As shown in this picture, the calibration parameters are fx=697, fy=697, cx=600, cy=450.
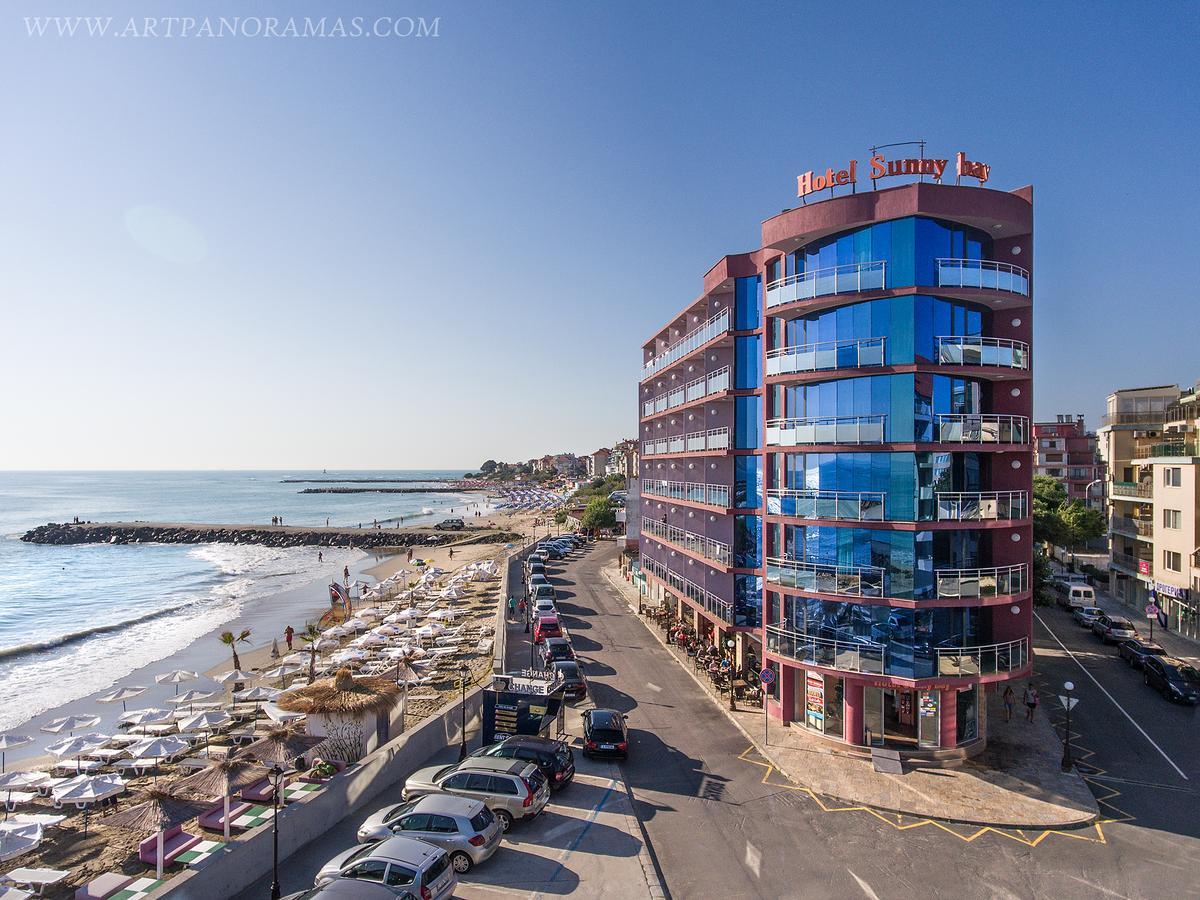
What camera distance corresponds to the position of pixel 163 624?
5512 cm

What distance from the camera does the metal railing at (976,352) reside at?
75.9 feet

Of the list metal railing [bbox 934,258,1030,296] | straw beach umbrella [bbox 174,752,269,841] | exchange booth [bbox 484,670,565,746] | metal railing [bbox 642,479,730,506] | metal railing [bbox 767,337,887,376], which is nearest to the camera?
straw beach umbrella [bbox 174,752,269,841]

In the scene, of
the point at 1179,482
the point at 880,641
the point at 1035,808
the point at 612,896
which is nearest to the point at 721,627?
the point at 880,641

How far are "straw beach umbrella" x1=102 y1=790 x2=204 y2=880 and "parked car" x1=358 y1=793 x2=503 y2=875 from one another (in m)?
4.20

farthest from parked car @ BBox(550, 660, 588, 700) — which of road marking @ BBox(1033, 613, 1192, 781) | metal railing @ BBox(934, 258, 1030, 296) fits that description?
metal railing @ BBox(934, 258, 1030, 296)

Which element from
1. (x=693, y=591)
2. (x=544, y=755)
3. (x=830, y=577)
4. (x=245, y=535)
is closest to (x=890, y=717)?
(x=830, y=577)

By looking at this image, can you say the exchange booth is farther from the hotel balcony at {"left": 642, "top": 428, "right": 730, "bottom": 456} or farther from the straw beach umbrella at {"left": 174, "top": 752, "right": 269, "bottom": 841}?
the hotel balcony at {"left": 642, "top": 428, "right": 730, "bottom": 456}

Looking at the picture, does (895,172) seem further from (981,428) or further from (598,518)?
(598,518)

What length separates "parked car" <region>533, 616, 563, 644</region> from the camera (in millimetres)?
37719

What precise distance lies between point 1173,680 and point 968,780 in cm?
1592

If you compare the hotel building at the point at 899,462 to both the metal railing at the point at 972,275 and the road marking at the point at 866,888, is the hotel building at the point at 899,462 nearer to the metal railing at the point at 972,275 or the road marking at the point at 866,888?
the metal railing at the point at 972,275

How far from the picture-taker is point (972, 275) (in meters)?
23.2

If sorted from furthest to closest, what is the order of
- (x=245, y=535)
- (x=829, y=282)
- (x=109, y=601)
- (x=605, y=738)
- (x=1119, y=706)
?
1. (x=245, y=535)
2. (x=109, y=601)
3. (x=1119, y=706)
4. (x=829, y=282)
5. (x=605, y=738)

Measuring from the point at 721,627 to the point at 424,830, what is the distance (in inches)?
764
